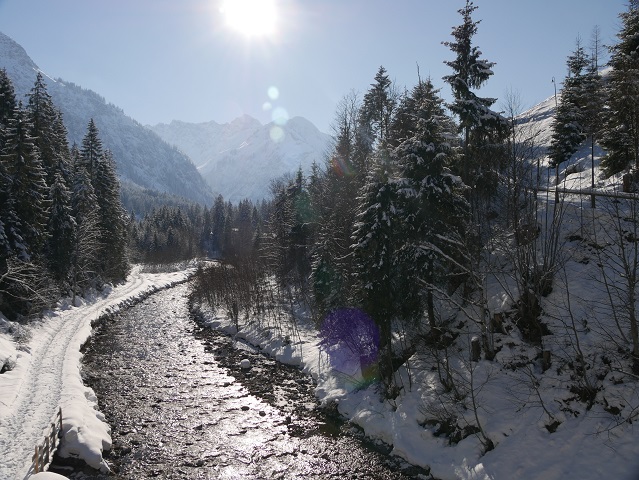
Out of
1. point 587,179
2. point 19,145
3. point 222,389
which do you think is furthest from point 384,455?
point 19,145

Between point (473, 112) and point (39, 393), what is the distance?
26845 millimetres

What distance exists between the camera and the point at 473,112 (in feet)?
76.5

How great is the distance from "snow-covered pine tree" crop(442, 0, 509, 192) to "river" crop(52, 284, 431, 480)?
1621 centimetres

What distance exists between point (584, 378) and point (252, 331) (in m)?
27.0

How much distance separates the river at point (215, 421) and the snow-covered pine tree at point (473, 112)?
1621cm

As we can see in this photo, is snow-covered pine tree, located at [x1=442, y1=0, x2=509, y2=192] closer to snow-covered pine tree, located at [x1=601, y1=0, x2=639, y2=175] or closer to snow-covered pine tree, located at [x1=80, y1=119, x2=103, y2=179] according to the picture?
snow-covered pine tree, located at [x1=601, y1=0, x2=639, y2=175]

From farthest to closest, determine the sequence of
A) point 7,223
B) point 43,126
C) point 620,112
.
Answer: point 43,126 → point 7,223 → point 620,112

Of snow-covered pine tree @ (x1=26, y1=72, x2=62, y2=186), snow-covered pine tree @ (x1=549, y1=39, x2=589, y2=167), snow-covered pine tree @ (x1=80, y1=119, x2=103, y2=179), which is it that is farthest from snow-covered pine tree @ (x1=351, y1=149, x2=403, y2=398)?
snow-covered pine tree @ (x1=80, y1=119, x2=103, y2=179)

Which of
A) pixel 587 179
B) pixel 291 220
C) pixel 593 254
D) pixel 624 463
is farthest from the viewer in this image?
pixel 291 220

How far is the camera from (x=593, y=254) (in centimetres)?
2120

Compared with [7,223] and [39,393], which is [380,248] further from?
[7,223]

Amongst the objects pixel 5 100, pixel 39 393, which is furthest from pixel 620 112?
pixel 5 100

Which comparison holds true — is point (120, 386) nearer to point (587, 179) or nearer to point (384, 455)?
point (384, 455)

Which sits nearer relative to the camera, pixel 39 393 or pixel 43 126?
pixel 39 393
